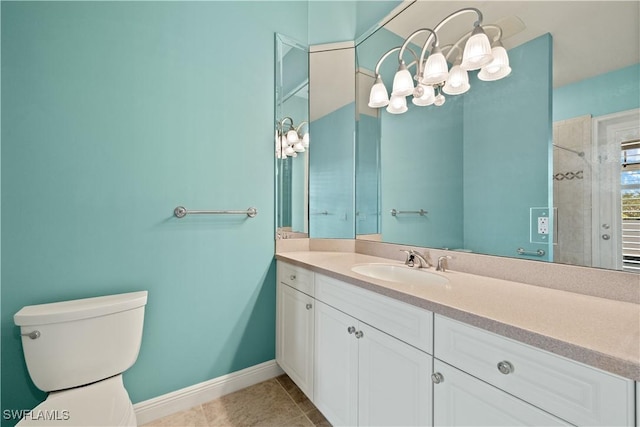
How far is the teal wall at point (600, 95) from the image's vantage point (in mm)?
885

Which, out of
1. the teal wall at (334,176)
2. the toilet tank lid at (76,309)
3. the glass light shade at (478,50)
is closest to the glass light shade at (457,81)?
the glass light shade at (478,50)

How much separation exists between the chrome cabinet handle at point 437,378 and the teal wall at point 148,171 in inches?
47.8

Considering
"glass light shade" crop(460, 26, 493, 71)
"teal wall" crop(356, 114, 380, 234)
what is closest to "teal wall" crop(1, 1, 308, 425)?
"teal wall" crop(356, 114, 380, 234)

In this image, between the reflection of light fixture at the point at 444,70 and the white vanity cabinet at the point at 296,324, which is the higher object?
the reflection of light fixture at the point at 444,70

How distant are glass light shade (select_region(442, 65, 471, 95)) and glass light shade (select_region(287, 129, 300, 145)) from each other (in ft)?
3.31

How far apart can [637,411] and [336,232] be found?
1.66m

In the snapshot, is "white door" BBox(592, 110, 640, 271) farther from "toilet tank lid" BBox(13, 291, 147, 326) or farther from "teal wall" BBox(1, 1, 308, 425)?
"toilet tank lid" BBox(13, 291, 147, 326)

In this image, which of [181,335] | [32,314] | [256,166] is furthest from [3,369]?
[256,166]

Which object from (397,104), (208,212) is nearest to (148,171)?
(208,212)

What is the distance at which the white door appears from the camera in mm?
894

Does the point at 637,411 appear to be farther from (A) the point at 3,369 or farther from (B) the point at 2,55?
(B) the point at 2,55

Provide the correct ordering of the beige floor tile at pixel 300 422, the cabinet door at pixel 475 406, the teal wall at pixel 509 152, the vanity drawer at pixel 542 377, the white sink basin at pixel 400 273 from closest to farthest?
1. the vanity drawer at pixel 542 377
2. the cabinet door at pixel 475 406
3. the teal wall at pixel 509 152
4. the white sink basin at pixel 400 273
5. the beige floor tile at pixel 300 422

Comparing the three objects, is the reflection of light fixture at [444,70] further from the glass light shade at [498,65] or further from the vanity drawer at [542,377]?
the vanity drawer at [542,377]

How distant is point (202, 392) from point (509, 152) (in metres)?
2.08
